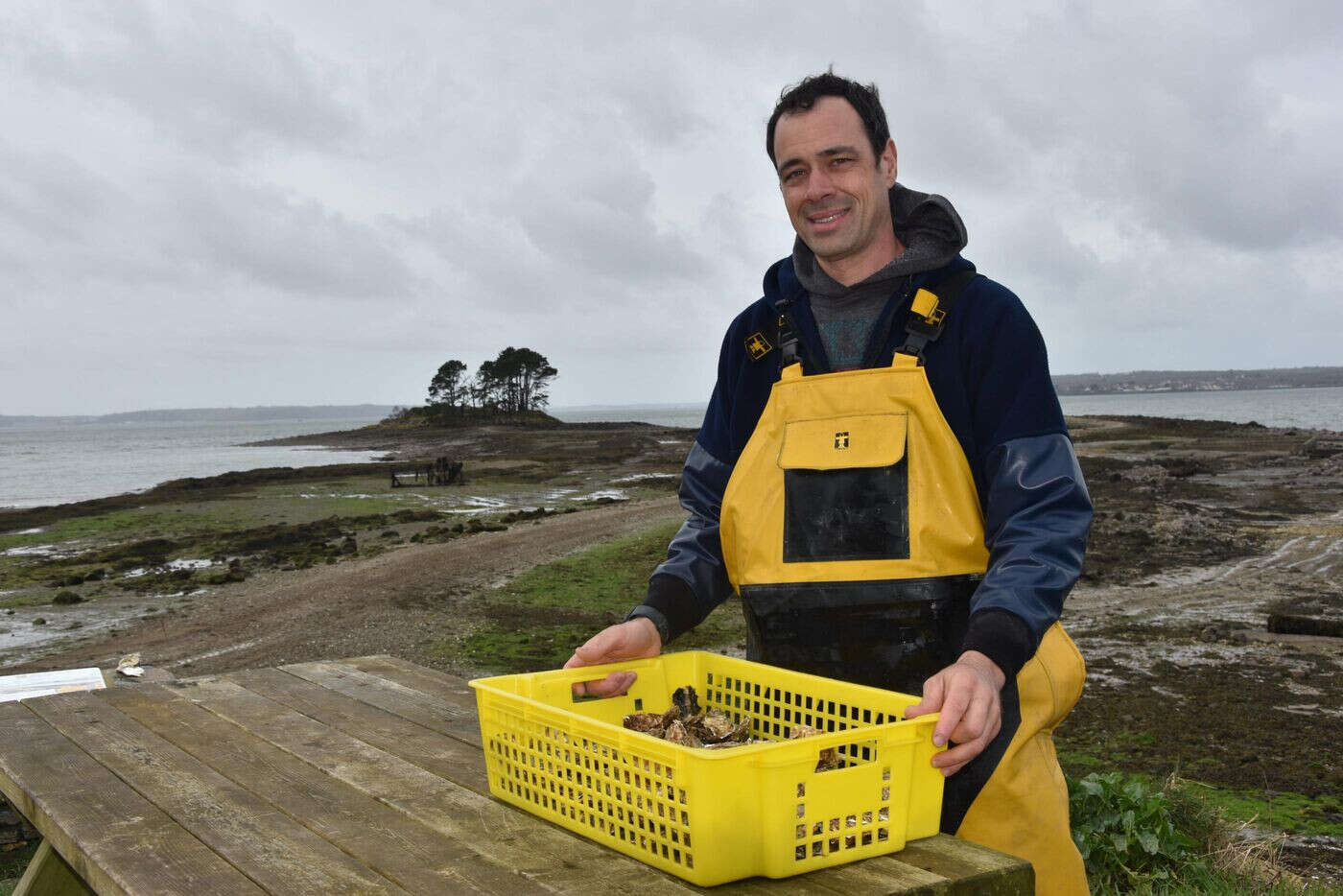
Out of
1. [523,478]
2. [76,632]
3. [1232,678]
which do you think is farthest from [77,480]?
[1232,678]

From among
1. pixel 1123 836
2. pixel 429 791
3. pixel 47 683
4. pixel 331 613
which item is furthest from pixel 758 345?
pixel 331 613

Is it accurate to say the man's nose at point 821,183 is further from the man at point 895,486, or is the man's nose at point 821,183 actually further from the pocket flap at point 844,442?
the pocket flap at point 844,442

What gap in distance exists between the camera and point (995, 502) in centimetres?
275

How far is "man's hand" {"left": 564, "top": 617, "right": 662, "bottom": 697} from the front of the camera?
108 inches

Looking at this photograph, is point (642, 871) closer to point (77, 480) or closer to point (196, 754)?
point (196, 754)

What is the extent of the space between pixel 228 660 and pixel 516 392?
276ft

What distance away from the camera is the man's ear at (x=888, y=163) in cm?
314

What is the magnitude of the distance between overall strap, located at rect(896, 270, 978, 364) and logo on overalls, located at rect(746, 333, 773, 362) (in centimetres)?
41

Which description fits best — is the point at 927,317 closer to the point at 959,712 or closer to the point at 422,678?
the point at 959,712

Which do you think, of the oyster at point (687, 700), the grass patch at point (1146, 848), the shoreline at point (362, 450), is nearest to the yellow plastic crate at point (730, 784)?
the oyster at point (687, 700)

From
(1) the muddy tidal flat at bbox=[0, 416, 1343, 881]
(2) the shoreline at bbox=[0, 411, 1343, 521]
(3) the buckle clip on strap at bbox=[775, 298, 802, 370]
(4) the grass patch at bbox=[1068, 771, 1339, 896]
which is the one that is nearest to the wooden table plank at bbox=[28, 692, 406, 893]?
(3) the buckle clip on strap at bbox=[775, 298, 802, 370]

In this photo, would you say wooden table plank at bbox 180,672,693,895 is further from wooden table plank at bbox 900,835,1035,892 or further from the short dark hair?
the short dark hair

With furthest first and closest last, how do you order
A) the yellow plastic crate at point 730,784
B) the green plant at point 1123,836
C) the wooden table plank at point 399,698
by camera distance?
1. the green plant at point 1123,836
2. the wooden table plank at point 399,698
3. the yellow plastic crate at point 730,784

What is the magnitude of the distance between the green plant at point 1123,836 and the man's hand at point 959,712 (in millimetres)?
2949
